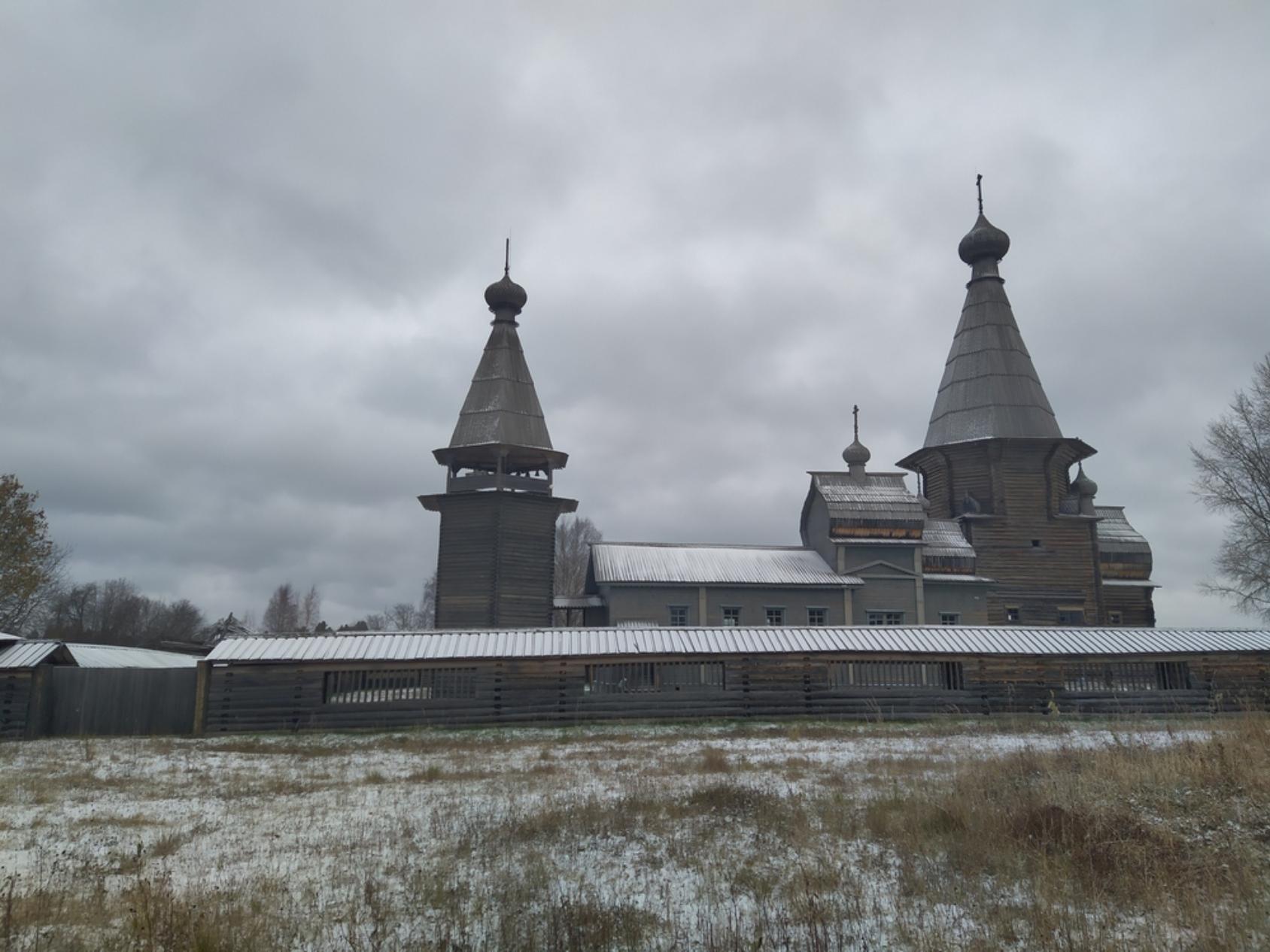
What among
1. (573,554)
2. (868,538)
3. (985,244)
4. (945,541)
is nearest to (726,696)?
(868,538)

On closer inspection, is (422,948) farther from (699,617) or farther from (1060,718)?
(699,617)

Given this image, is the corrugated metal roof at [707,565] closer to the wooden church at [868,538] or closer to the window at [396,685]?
the wooden church at [868,538]

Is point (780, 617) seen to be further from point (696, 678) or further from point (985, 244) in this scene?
point (985, 244)

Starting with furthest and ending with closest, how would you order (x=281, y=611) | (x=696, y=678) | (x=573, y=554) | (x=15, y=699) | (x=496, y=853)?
1. (x=281, y=611)
2. (x=573, y=554)
3. (x=696, y=678)
4. (x=15, y=699)
5. (x=496, y=853)

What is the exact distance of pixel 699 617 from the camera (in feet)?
101

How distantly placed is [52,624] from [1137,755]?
70.7 m

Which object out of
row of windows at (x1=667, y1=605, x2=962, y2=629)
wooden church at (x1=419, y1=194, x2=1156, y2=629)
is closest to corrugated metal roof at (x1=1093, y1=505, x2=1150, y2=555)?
wooden church at (x1=419, y1=194, x2=1156, y2=629)

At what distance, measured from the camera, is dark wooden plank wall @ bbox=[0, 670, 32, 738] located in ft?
61.8

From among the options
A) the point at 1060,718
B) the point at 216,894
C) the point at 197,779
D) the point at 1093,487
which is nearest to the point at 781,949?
the point at 216,894

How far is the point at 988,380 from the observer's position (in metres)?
37.1

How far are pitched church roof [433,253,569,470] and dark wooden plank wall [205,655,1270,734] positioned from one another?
495 inches

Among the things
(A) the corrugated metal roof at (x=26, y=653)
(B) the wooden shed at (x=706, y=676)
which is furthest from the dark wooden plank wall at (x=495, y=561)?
(A) the corrugated metal roof at (x=26, y=653)

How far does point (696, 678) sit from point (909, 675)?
497cm

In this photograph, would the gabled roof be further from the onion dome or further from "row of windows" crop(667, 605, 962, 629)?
the onion dome
